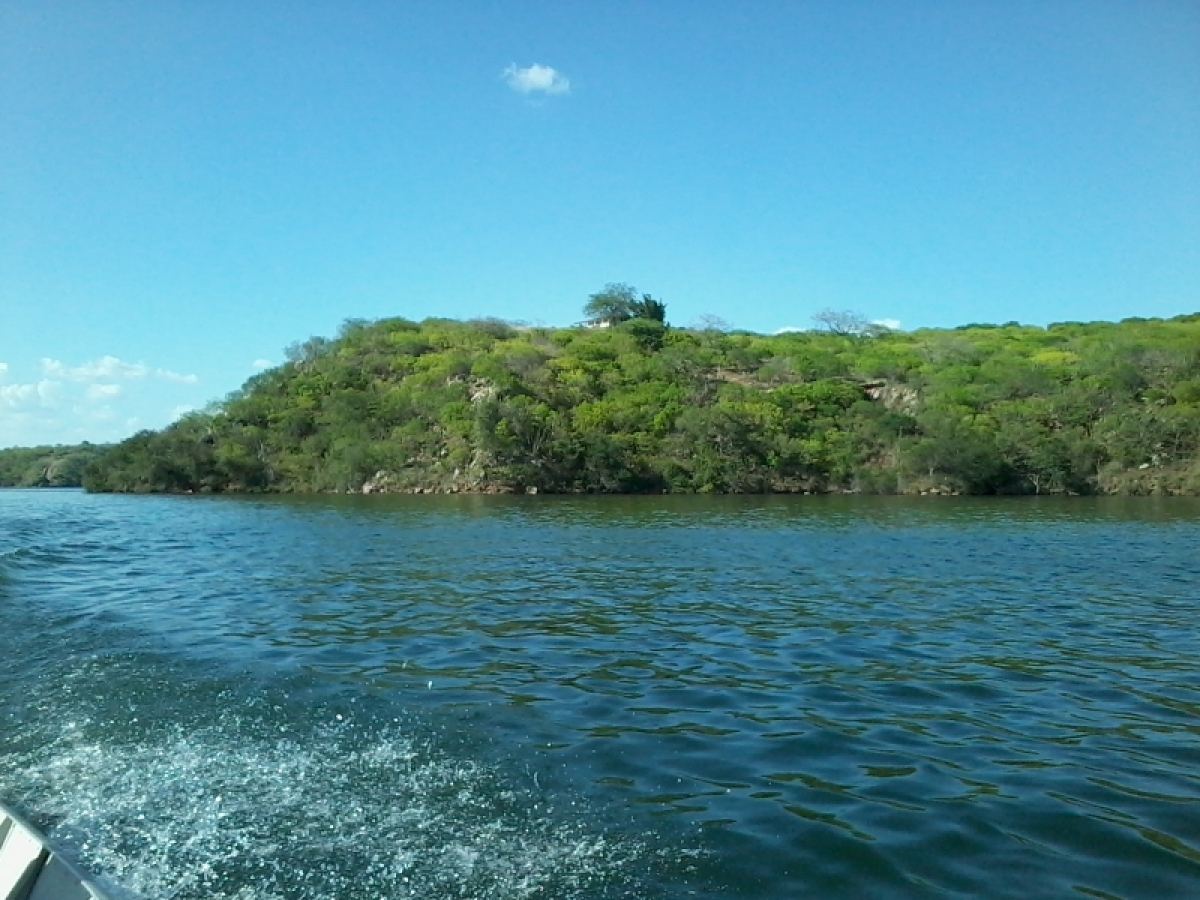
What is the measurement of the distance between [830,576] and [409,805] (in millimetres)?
17865

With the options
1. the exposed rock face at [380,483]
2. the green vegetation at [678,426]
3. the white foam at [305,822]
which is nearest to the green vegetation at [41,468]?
the green vegetation at [678,426]

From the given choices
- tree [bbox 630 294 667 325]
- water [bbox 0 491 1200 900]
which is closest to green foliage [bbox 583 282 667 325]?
tree [bbox 630 294 667 325]

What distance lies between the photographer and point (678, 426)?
91.9 metres

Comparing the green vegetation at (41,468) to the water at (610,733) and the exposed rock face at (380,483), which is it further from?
the water at (610,733)

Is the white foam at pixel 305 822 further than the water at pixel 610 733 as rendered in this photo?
No

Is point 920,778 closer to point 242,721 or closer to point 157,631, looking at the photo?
point 242,721

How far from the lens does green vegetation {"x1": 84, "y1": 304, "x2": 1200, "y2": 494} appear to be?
3278 inches

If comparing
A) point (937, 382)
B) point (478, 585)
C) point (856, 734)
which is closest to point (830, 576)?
point (478, 585)

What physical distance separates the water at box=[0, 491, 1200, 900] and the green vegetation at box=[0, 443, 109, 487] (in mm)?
141100

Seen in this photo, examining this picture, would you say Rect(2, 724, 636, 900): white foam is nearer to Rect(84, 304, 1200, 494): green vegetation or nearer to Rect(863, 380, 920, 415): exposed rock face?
Rect(84, 304, 1200, 494): green vegetation

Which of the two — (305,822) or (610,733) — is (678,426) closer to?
(610,733)

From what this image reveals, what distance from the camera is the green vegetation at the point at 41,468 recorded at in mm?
145875

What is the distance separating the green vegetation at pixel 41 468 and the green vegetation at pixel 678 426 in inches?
2272

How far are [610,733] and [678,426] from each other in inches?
3221
